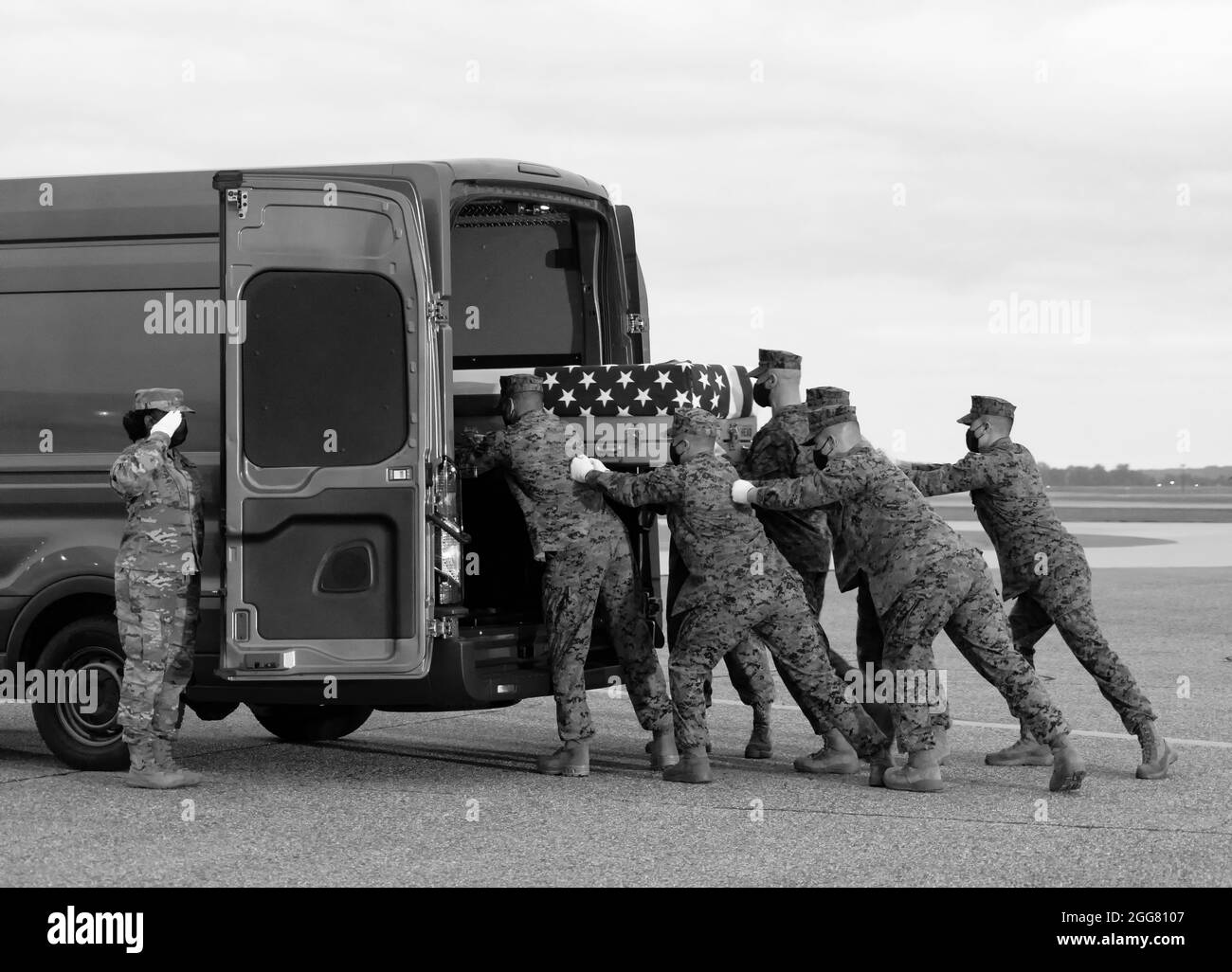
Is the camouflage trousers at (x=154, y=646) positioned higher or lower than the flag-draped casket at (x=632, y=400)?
lower

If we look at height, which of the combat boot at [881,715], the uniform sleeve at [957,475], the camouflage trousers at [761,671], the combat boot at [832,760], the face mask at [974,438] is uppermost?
the face mask at [974,438]

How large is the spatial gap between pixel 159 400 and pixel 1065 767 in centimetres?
437

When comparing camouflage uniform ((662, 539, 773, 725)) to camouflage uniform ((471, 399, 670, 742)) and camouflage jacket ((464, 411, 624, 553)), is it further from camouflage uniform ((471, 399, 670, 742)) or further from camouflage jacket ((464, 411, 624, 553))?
camouflage jacket ((464, 411, 624, 553))

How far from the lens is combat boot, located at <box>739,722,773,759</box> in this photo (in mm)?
8812

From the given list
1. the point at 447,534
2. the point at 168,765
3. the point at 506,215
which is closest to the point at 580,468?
the point at 447,534

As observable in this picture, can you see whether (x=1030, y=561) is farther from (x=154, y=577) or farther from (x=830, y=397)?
(x=154, y=577)

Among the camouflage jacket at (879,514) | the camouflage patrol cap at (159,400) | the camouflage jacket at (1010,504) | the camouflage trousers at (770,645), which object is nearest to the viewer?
the camouflage patrol cap at (159,400)

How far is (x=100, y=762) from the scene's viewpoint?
8.26 m

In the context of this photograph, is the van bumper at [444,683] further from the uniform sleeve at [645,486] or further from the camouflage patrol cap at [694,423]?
the camouflage patrol cap at [694,423]

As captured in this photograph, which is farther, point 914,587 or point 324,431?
point 914,587

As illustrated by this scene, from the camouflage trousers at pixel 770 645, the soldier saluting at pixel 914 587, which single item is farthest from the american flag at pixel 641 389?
the camouflage trousers at pixel 770 645

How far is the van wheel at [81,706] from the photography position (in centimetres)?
818

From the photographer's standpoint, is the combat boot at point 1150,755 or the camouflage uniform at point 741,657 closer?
the combat boot at point 1150,755

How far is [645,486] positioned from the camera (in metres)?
7.93
